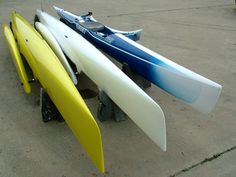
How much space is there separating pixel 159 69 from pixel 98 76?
62 centimetres

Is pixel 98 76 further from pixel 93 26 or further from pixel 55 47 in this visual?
pixel 93 26

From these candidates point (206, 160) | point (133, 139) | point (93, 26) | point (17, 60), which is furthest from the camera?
point (93, 26)

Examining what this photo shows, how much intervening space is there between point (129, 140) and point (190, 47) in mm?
2743

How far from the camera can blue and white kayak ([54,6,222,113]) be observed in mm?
2562

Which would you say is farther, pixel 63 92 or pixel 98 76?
pixel 98 76

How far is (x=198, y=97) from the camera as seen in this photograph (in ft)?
8.57

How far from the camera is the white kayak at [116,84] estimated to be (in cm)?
222

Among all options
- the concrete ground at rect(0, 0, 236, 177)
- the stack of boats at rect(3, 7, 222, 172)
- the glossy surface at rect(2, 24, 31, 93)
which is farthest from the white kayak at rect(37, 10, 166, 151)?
the glossy surface at rect(2, 24, 31, 93)

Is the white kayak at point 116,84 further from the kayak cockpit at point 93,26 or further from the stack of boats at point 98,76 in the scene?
the kayak cockpit at point 93,26

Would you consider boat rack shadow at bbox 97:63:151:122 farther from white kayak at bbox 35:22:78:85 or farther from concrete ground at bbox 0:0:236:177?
white kayak at bbox 35:22:78:85

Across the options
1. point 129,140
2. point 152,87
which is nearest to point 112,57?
point 152,87

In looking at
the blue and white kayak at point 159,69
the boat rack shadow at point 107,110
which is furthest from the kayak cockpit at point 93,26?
the boat rack shadow at point 107,110

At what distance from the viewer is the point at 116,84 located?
2664 millimetres

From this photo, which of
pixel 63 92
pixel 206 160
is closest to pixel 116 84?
pixel 63 92
